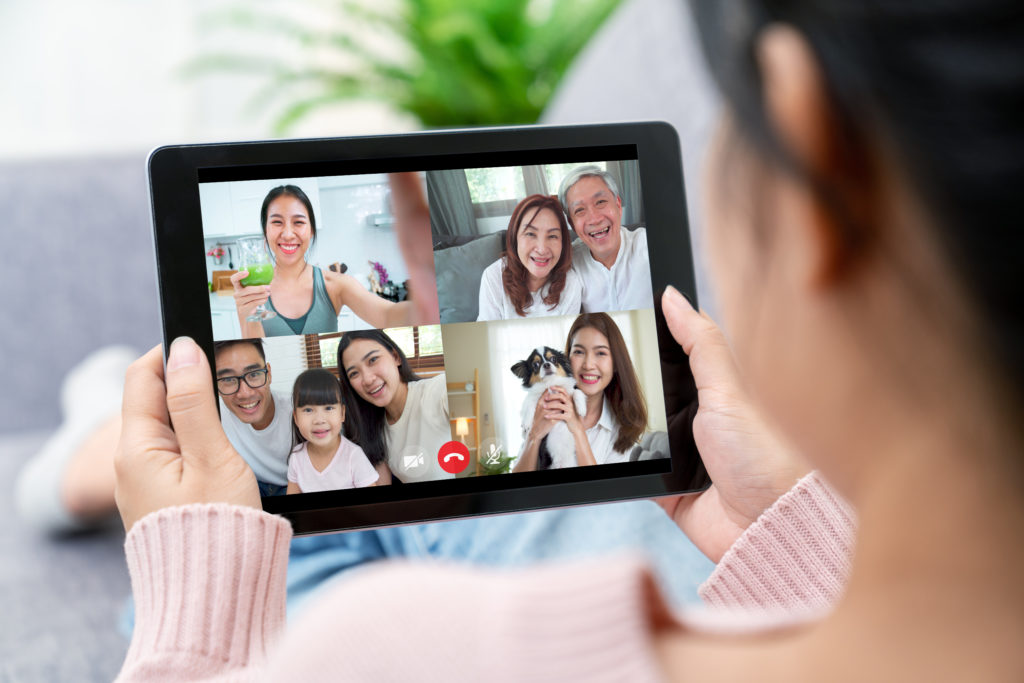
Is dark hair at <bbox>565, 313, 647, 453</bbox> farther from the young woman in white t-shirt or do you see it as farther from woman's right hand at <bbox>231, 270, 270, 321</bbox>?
woman's right hand at <bbox>231, 270, 270, 321</bbox>

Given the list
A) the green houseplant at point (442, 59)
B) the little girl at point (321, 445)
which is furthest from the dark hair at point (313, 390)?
the green houseplant at point (442, 59)

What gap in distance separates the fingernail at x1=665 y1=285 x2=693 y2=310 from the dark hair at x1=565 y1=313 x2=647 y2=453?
0.18 ft

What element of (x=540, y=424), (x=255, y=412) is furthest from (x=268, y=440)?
(x=540, y=424)

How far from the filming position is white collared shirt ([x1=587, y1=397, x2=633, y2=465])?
0.70m

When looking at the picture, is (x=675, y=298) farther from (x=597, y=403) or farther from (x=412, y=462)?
(x=412, y=462)

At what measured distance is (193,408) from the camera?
0.64 meters

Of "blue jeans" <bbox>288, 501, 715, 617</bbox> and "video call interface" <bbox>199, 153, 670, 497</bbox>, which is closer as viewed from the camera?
"video call interface" <bbox>199, 153, 670, 497</bbox>

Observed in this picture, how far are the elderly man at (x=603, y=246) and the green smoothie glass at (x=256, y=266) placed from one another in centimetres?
26

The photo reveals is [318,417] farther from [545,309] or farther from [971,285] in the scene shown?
[971,285]

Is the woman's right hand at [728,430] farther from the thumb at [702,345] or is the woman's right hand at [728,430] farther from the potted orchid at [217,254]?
the potted orchid at [217,254]

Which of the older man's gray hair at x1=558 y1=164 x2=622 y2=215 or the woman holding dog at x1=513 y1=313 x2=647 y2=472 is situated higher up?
the older man's gray hair at x1=558 y1=164 x2=622 y2=215

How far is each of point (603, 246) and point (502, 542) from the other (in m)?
0.39

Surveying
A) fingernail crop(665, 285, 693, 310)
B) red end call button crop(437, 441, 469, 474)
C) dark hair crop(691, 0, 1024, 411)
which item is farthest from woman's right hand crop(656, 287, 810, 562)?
dark hair crop(691, 0, 1024, 411)

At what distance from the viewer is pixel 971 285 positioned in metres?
0.25
